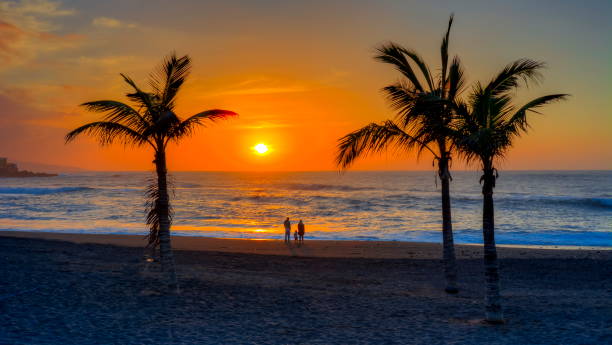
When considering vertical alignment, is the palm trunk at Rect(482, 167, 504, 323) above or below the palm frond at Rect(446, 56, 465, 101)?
below

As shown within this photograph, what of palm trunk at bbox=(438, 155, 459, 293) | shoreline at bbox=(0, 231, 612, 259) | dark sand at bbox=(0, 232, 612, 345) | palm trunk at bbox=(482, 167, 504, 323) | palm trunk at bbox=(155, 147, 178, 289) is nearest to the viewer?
dark sand at bbox=(0, 232, 612, 345)

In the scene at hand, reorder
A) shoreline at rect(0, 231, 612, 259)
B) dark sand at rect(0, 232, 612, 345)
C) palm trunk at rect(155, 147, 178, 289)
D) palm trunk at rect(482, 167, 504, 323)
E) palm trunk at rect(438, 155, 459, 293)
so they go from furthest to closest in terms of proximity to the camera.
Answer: shoreline at rect(0, 231, 612, 259) → palm trunk at rect(438, 155, 459, 293) → palm trunk at rect(155, 147, 178, 289) → palm trunk at rect(482, 167, 504, 323) → dark sand at rect(0, 232, 612, 345)

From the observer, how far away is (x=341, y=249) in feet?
77.8

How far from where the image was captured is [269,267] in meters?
17.4

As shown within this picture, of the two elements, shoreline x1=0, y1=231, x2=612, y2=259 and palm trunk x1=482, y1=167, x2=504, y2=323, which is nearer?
palm trunk x1=482, y1=167, x2=504, y2=323

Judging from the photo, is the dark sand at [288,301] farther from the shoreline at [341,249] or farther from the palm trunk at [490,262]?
the shoreline at [341,249]

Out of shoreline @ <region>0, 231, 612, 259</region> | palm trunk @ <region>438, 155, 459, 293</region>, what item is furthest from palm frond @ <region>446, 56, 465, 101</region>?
shoreline @ <region>0, 231, 612, 259</region>

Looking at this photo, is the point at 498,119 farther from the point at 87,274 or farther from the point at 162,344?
the point at 87,274

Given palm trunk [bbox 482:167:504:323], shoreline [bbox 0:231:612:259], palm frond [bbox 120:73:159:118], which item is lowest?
shoreline [bbox 0:231:612:259]

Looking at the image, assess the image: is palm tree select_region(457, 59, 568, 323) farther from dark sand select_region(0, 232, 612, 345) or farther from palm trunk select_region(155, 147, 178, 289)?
palm trunk select_region(155, 147, 178, 289)

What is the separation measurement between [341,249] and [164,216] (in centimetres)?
1339

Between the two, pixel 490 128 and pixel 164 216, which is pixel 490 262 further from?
pixel 164 216

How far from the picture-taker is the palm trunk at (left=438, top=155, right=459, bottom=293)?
1199 cm

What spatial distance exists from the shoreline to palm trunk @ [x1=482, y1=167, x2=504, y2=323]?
35.9ft
